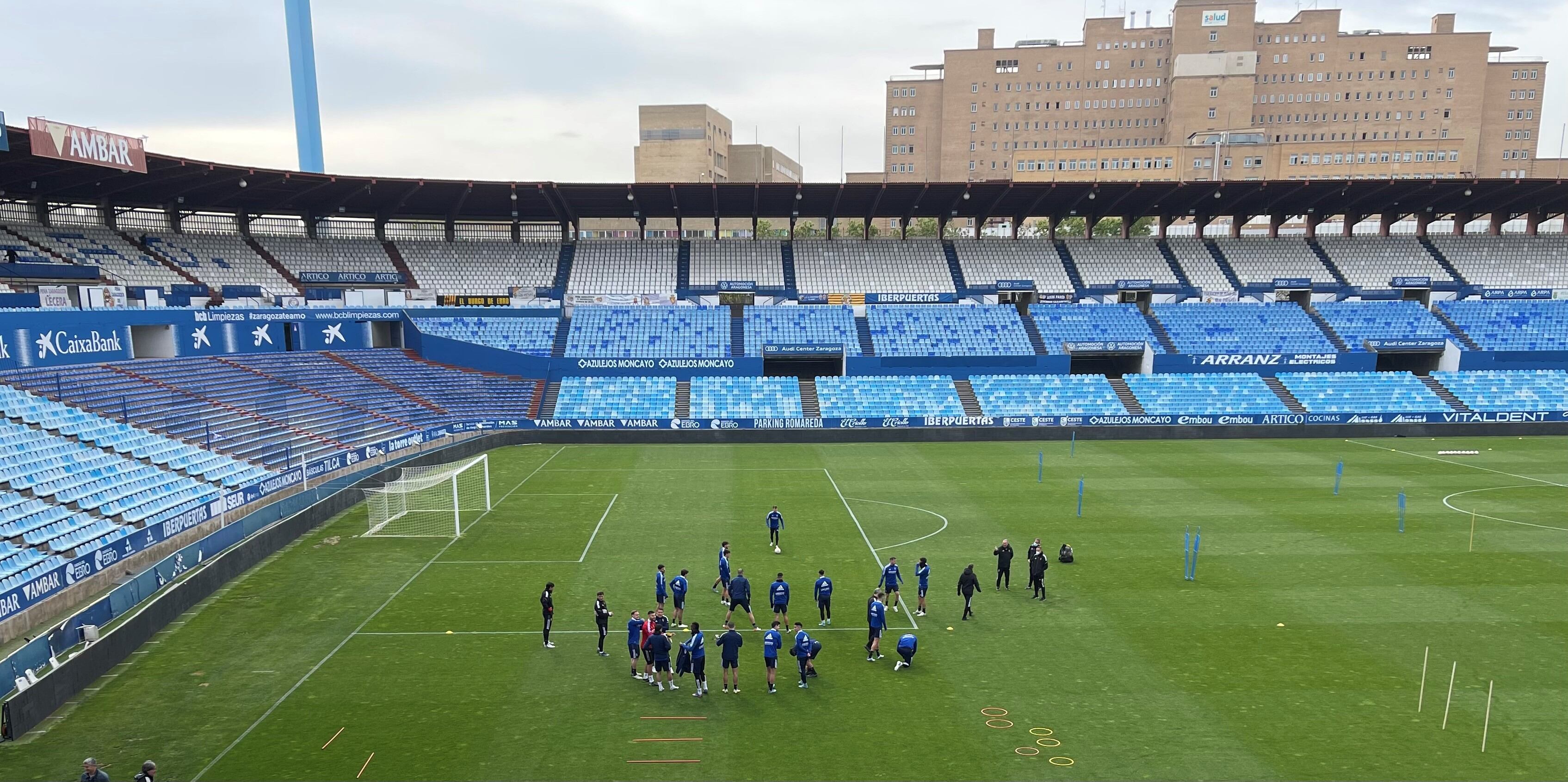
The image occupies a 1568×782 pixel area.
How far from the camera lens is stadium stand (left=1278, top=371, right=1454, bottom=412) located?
42.2 metres

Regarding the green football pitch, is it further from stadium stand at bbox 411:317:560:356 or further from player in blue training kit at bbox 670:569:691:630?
stadium stand at bbox 411:317:560:356

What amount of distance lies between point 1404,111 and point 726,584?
155 metres

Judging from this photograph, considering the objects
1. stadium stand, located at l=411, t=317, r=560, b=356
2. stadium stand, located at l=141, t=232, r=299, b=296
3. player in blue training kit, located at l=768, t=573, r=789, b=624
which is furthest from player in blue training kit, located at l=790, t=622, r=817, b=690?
stadium stand, located at l=141, t=232, r=299, b=296

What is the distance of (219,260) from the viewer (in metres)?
47.6

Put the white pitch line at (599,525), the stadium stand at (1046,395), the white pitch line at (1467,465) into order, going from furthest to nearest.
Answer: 1. the stadium stand at (1046,395)
2. the white pitch line at (1467,465)
3. the white pitch line at (599,525)

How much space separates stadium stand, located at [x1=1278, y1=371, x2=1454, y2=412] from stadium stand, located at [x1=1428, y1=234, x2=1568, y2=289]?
60.2 ft

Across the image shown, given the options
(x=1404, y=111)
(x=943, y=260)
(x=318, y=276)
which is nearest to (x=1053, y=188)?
(x=943, y=260)

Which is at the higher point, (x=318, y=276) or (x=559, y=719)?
(x=318, y=276)

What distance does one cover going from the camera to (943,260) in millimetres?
59500

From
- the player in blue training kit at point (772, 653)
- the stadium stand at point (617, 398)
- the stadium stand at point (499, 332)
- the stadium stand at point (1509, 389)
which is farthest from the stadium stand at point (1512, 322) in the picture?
the stadium stand at point (499, 332)

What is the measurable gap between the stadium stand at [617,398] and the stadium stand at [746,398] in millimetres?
1535

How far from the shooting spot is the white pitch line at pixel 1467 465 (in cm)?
2884

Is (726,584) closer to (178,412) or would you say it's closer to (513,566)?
(513,566)

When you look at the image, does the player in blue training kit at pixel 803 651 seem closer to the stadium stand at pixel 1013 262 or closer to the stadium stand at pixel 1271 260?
the stadium stand at pixel 1013 262
